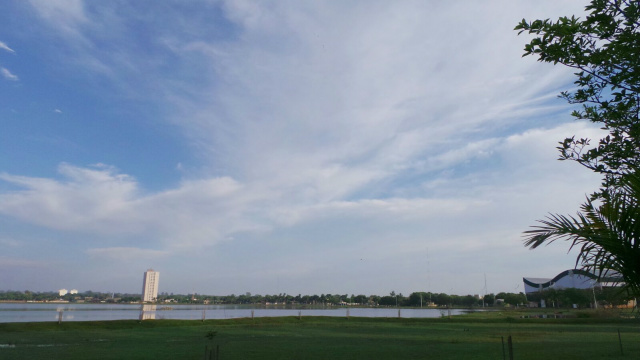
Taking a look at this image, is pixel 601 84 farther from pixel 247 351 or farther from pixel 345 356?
pixel 247 351

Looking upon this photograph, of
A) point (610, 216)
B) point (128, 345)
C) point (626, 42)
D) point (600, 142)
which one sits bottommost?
point (128, 345)

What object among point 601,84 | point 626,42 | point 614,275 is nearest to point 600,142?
point 601,84

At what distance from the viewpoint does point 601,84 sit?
6867 millimetres

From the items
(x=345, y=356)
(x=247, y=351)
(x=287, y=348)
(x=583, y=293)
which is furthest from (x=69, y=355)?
(x=583, y=293)

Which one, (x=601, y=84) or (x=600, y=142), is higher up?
(x=601, y=84)

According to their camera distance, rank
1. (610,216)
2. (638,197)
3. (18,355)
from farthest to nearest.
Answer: (18,355) < (610,216) < (638,197)

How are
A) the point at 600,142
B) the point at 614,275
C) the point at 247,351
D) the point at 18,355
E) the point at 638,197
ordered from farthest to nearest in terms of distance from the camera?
the point at 247,351 → the point at 18,355 → the point at 600,142 → the point at 614,275 → the point at 638,197

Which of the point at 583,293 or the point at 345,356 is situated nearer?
the point at 345,356

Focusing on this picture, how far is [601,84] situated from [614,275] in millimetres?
3174

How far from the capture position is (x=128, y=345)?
2147cm

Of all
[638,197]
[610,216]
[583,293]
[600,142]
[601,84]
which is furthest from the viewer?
[583,293]

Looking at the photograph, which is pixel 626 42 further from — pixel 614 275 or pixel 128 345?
pixel 128 345

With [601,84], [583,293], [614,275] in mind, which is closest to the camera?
[614,275]

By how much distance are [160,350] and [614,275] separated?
18850 millimetres
